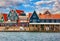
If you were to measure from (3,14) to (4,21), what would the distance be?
1.89 ft

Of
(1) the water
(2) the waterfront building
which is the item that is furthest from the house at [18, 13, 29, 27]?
(1) the water

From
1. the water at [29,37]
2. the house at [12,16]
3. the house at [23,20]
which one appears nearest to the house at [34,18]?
the house at [23,20]

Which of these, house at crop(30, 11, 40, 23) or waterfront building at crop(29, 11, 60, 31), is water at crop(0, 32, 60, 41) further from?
house at crop(30, 11, 40, 23)

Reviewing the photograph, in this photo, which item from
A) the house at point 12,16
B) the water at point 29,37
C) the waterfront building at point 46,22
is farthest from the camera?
the house at point 12,16

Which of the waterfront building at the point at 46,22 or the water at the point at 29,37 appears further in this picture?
the waterfront building at the point at 46,22

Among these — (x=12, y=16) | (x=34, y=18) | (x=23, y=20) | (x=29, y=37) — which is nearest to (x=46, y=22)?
(x=34, y=18)

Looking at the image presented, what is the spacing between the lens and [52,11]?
19.6m

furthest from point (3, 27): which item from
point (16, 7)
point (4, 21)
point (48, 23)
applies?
point (48, 23)

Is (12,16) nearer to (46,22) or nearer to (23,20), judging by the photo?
(23,20)

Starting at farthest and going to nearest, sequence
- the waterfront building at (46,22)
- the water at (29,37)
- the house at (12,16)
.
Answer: the house at (12,16) → the waterfront building at (46,22) → the water at (29,37)

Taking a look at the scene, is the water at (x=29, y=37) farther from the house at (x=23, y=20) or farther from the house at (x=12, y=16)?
the house at (x=12, y=16)

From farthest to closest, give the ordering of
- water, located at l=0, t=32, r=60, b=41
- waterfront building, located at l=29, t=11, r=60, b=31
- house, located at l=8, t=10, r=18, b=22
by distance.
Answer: house, located at l=8, t=10, r=18, b=22 → waterfront building, located at l=29, t=11, r=60, b=31 → water, located at l=0, t=32, r=60, b=41

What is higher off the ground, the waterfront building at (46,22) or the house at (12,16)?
the house at (12,16)

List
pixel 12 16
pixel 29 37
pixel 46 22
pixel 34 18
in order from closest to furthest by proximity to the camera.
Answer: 1. pixel 29 37
2. pixel 46 22
3. pixel 34 18
4. pixel 12 16
